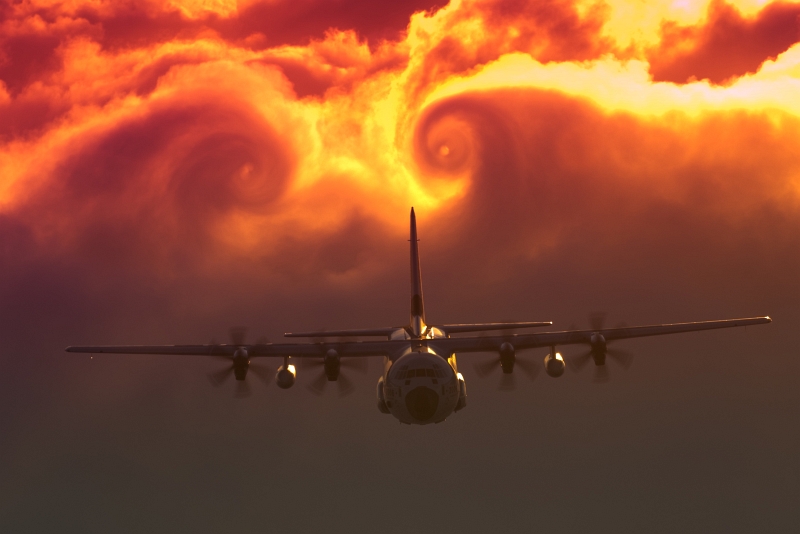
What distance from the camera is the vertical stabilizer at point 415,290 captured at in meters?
74.6

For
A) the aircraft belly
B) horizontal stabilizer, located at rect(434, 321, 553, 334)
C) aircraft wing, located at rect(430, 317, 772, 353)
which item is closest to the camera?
the aircraft belly

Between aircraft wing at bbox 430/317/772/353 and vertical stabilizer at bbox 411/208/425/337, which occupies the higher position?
vertical stabilizer at bbox 411/208/425/337

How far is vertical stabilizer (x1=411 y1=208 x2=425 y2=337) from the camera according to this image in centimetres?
7460

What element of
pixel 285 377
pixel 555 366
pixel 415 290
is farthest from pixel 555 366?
pixel 285 377

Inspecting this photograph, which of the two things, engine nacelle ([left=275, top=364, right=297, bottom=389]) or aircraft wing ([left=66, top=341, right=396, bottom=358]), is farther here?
engine nacelle ([left=275, top=364, right=297, bottom=389])

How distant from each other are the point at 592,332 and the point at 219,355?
3388 centimetres

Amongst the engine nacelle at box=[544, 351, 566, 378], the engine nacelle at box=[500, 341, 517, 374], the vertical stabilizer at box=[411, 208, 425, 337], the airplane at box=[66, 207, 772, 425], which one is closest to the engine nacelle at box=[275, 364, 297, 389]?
the airplane at box=[66, 207, 772, 425]

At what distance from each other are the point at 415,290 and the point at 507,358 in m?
19.1

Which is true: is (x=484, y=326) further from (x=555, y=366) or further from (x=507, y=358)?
(x=555, y=366)

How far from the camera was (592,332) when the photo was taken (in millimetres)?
65500

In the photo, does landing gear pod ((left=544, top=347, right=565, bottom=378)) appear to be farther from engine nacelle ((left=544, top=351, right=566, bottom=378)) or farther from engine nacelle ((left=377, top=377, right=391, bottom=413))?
engine nacelle ((left=377, top=377, right=391, bottom=413))

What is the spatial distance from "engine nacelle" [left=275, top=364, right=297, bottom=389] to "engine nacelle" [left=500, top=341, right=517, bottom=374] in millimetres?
19034

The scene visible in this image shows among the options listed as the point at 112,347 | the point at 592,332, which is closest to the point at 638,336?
the point at 592,332

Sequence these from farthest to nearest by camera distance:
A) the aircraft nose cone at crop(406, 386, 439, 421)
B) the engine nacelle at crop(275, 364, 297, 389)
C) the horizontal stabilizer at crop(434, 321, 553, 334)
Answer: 1. the engine nacelle at crop(275, 364, 297, 389)
2. the horizontal stabilizer at crop(434, 321, 553, 334)
3. the aircraft nose cone at crop(406, 386, 439, 421)
